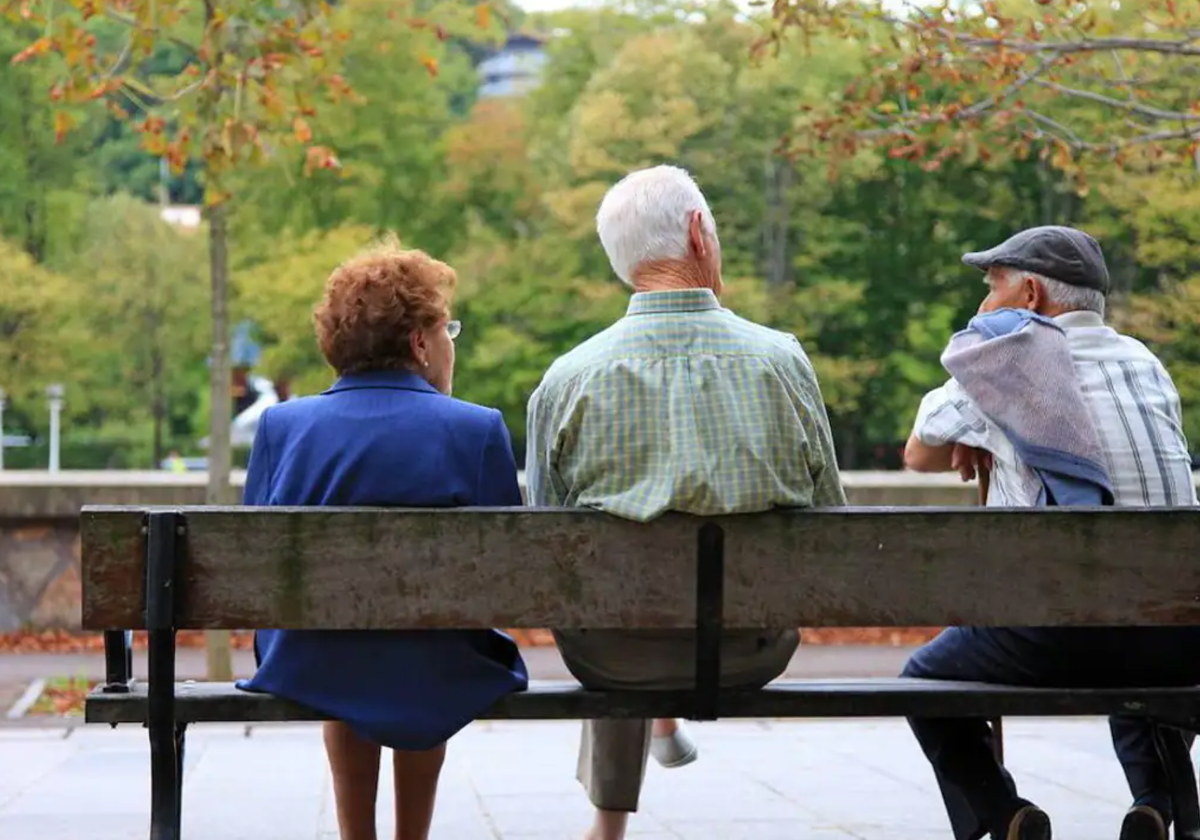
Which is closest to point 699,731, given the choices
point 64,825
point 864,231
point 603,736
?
point 64,825

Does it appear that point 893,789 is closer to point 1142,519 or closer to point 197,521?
point 1142,519

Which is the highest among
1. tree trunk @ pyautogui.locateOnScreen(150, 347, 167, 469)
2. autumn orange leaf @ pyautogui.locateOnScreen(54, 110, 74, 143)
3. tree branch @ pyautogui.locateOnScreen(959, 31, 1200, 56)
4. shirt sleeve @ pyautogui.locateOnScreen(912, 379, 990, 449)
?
tree branch @ pyautogui.locateOnScreen(959, 31, 1200, 56)

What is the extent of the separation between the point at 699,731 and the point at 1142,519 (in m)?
4.48

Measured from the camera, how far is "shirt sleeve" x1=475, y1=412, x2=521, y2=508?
13.6 feet

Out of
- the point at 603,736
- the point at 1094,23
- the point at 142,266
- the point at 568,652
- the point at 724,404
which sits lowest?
the point at 142,266

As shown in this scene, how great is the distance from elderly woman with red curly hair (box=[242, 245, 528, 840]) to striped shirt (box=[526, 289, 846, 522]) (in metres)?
0.16

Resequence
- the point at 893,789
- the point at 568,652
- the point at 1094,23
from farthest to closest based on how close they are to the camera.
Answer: the point at 1094,23 → the point at 893,789 → the point at 568,652

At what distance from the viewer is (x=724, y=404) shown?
4.07 metres

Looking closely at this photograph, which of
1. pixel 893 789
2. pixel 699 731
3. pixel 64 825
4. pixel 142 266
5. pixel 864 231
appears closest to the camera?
pixel 64 825

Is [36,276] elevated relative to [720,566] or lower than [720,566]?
lower

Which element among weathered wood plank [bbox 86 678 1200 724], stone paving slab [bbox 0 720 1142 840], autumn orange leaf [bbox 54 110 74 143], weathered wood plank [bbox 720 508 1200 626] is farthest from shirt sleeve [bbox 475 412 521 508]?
autumn orange leaf [bbox 54 110 74 143]

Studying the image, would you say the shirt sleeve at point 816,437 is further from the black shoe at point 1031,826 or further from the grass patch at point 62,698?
the grass patch at point 62,698

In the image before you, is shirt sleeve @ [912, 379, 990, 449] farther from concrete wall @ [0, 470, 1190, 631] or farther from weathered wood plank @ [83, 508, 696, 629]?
concrete wall @ [0, 470, 1190, 631]

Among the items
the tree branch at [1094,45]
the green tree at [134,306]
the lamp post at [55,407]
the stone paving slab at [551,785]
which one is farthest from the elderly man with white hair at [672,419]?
the lamp post at [55,407]
